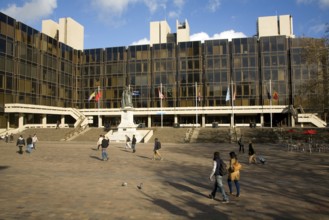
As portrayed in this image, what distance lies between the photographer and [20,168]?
56.1 ft

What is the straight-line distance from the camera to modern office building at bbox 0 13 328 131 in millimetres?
62844

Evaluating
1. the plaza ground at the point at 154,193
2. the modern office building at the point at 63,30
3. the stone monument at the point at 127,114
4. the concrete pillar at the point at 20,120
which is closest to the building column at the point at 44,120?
the concrete pillar at the point at 20,120

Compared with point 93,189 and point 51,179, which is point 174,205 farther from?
point 51,179

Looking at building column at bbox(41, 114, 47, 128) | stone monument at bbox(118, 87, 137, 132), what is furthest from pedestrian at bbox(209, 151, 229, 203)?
building column at bbox(41, 114, 47, 128)

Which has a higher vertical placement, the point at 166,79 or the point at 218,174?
the point at 166,79

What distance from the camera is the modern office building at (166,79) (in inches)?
2474

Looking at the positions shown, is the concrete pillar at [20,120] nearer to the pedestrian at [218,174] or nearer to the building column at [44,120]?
the building column at [44,120]

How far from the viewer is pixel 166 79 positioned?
72.4 metres

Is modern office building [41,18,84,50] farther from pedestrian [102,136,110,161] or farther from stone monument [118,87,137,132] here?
pedestrian [102,136,110,161]

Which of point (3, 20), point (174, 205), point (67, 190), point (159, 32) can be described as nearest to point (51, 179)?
point (67, 190)

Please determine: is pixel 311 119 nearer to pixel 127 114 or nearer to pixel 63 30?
pixel 127 114

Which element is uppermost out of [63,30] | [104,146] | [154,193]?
[63,30]

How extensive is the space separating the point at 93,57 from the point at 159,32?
20.0 metres

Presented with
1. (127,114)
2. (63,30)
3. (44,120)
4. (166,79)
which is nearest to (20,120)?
(44,120)
